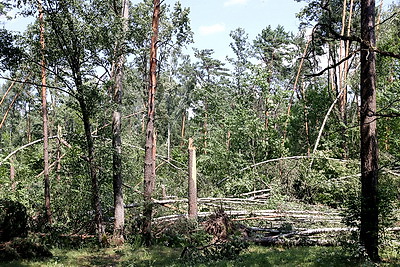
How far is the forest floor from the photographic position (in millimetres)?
6879

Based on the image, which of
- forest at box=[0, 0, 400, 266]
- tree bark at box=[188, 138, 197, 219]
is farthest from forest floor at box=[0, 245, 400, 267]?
tree bark at box=[188, 138, 197, 219]

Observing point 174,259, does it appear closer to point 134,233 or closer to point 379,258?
point 134,233

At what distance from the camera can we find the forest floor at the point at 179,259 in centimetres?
688

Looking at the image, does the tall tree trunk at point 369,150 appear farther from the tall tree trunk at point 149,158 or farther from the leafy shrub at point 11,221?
the leafy shrub at point 11,221

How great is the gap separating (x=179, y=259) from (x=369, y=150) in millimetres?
5367

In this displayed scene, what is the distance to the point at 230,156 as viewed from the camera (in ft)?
57.7

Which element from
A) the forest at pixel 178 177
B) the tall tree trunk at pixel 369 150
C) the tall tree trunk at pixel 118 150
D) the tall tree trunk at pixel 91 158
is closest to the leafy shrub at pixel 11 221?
the forest at pixel 178 177

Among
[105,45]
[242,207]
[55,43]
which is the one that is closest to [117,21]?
[105,45]

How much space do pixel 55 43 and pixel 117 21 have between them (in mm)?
1954

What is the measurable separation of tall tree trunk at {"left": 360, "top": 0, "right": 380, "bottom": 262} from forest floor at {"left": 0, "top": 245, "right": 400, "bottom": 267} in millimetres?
532

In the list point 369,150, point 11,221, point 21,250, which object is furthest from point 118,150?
point 369,150

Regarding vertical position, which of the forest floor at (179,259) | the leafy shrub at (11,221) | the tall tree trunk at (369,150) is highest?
the tall tree trunk at (369,150)

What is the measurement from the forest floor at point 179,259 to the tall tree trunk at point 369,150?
1.75ft

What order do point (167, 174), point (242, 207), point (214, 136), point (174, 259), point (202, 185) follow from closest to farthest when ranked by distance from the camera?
point (174, 259), point (242, 207), point (202, 185), point (167, 174), point (214, 136)
